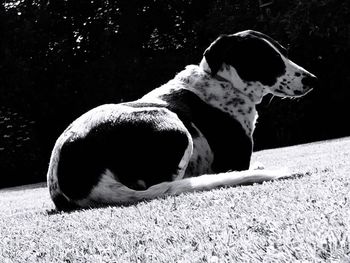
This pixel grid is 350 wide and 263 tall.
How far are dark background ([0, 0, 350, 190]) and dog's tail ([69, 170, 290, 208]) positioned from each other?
485 inches

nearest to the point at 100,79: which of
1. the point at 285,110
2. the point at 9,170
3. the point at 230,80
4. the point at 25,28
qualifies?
the point at 25,28

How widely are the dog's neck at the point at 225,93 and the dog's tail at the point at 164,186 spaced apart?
3.95 feet

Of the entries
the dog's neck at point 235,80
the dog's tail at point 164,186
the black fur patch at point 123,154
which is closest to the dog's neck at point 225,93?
the dog's neck at point 235,80

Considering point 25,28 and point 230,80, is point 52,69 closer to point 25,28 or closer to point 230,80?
point 25,28

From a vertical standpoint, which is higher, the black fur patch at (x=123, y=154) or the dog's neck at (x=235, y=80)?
the black fur patch at (x=123, y=154)

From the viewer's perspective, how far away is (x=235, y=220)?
2523 mm

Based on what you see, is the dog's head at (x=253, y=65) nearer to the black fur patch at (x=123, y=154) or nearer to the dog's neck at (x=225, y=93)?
the dog's neck at (x=225, y=93)

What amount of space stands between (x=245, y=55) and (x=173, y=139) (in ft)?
5.22

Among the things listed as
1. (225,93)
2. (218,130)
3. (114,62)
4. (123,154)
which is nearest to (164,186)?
(123,154)

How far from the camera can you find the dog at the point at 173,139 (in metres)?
4.12

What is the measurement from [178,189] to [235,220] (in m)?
1.47

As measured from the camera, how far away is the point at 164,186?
4.03 meters

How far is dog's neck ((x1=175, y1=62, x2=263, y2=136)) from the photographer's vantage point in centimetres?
526

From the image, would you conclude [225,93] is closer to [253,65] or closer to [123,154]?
[253,65]
